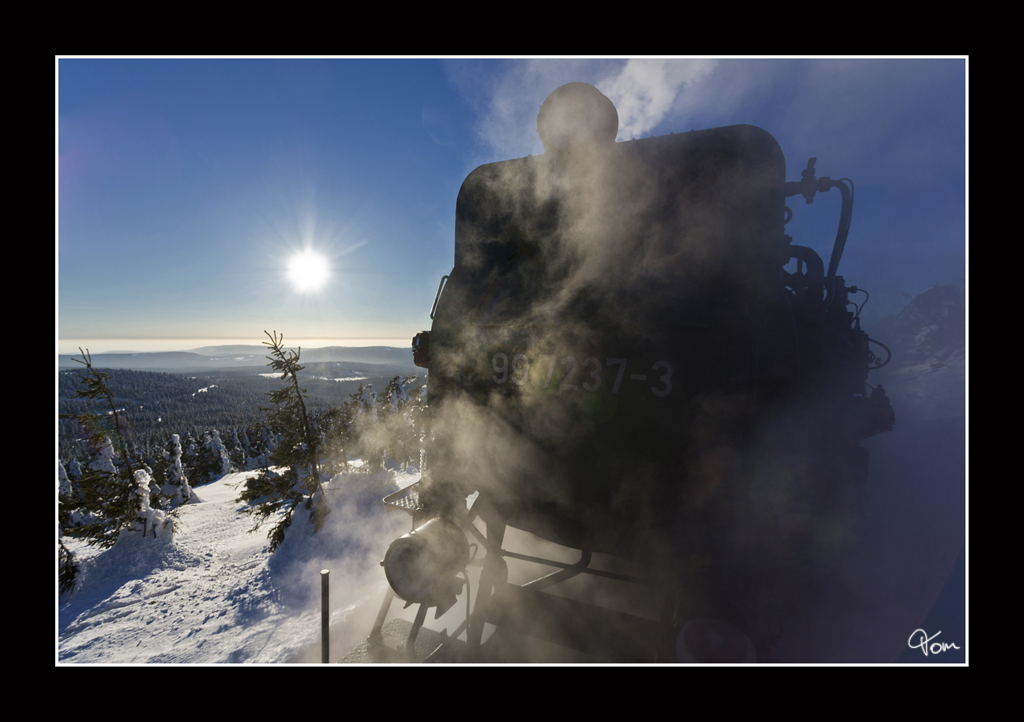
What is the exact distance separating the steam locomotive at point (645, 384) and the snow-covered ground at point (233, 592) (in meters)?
5.68

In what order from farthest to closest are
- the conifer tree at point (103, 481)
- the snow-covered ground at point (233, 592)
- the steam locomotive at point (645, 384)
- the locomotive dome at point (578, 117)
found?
1. the conifer tree at point (103, 481)
2. the snow-covered ground at point (233, 592)
3. the locomotive dome at point (578, 117)
4. the steam locomotive at point (645, 384)

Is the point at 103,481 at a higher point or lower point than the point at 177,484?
higher

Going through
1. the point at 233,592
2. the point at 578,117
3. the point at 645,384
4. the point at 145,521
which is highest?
the point at 578,117

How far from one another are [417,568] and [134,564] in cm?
1385

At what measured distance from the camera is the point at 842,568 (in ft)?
12.7

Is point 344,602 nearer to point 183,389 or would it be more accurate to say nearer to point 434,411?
point 434,411

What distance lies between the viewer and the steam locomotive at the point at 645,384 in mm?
2891

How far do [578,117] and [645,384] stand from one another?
2734mm

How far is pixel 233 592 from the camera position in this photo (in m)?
9.38

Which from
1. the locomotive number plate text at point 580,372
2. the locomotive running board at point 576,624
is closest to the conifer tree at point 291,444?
the locomotive running board at point 576,624

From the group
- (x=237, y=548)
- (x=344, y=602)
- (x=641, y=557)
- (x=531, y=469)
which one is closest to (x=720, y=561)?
(x=641, y=557)
